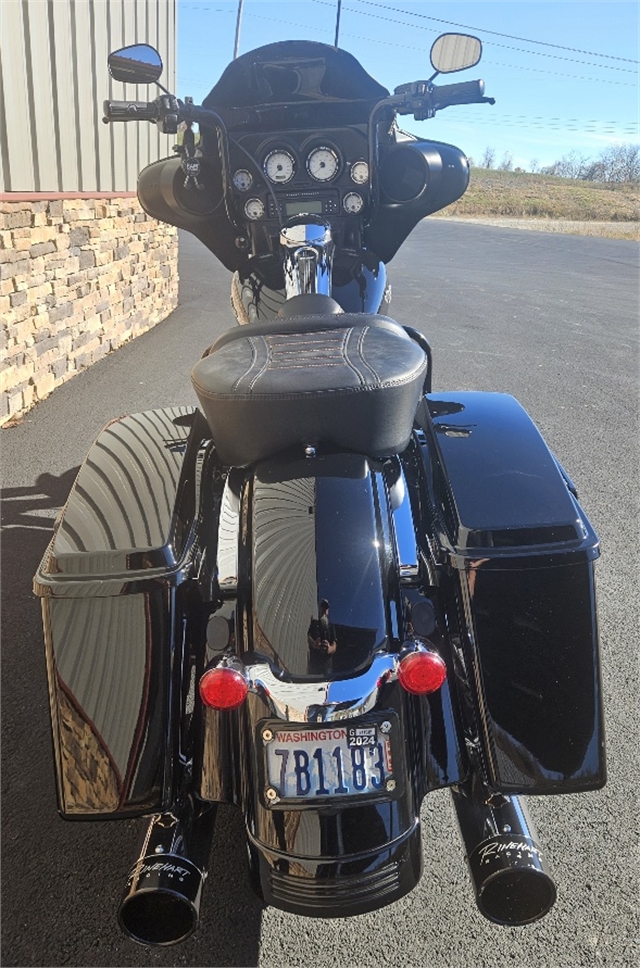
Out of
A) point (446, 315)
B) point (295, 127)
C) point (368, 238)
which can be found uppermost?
point (295, 127)

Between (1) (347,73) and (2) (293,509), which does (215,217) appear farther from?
(2) (293,509)

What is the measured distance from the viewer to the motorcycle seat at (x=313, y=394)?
155 centimetres

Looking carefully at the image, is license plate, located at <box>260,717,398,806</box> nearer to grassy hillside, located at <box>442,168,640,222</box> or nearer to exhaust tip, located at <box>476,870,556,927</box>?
exhaust tip, located at <box>476,870,556,927</box>

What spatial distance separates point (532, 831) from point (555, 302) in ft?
37.1

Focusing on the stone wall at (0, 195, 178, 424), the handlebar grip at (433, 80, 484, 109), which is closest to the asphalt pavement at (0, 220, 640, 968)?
the stone wall at (0, 195, 178, 424)

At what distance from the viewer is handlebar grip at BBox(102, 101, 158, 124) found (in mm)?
2926

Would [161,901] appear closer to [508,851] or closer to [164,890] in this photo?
[164,890]

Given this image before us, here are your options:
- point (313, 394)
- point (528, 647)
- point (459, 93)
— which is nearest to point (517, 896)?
point (528, 647)

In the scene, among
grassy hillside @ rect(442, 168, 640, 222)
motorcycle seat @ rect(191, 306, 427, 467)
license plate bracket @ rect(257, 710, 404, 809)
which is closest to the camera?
license plate bracket @ rect(257, 710, 404, 809)

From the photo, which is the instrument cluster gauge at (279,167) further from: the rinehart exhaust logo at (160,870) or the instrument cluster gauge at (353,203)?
the rinehart exhaust logo at (160,870)

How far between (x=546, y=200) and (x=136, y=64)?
158 ft

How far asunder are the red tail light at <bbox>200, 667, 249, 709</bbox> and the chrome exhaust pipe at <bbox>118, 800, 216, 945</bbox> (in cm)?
37

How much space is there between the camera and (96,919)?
1.93 meters

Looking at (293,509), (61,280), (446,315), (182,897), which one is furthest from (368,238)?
(446,315)
